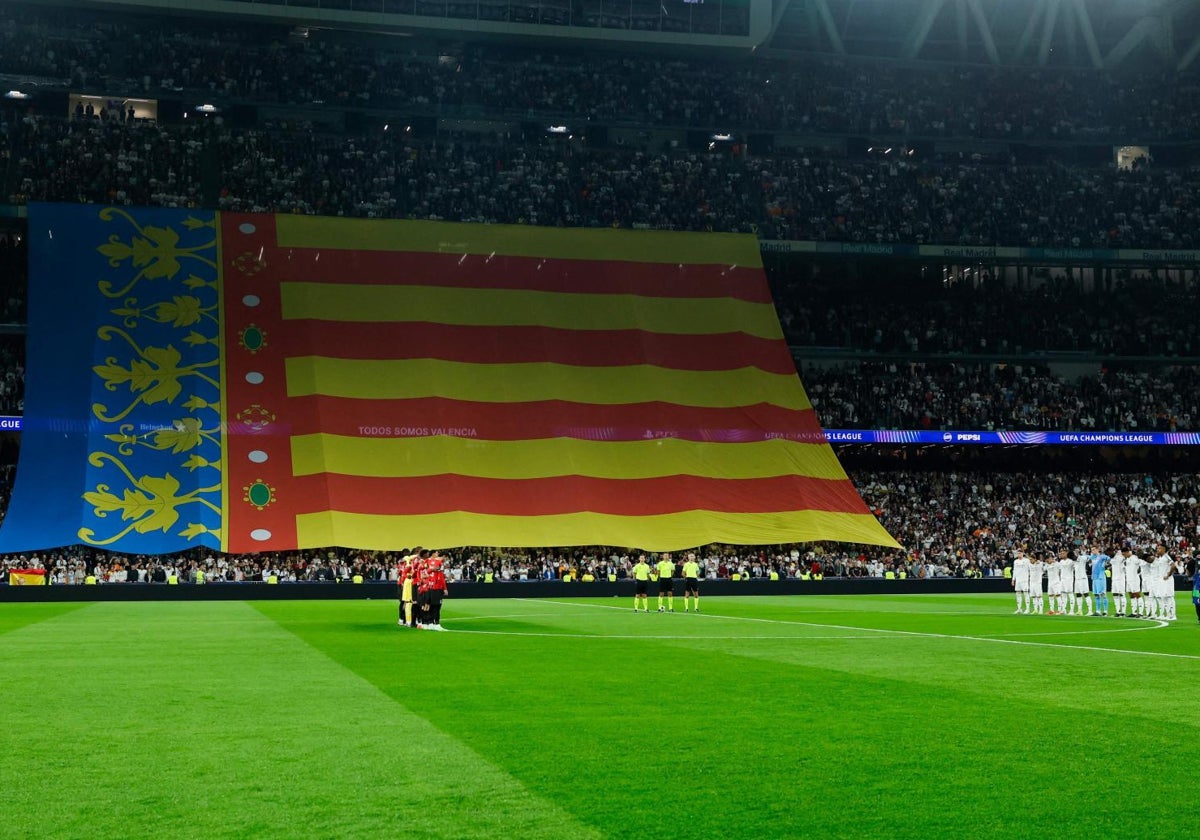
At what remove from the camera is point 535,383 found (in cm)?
5962

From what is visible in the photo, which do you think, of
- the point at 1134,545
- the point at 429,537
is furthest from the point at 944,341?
the point at 429,537

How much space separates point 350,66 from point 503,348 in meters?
A: 21.1

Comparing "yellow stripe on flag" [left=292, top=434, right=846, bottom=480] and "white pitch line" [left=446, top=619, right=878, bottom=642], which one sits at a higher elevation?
"yellow stripe on flag" [left=292, top=434, right=846, bottom=480]

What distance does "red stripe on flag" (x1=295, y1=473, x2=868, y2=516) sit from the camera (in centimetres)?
5397

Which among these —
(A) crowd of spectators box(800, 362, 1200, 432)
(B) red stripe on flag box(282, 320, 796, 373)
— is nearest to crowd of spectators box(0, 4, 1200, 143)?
(A) crowd of spectators box(800, 362, 1200, 432)

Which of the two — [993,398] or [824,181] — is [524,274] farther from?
[993,398]

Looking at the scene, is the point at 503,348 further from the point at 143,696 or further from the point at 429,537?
the point at 143,696

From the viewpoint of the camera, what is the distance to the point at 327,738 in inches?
504

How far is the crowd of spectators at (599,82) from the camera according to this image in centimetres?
6894

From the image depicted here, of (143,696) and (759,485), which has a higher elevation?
(759,485)

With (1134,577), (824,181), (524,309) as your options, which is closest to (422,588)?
(1134,577)

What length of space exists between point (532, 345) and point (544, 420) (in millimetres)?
3931

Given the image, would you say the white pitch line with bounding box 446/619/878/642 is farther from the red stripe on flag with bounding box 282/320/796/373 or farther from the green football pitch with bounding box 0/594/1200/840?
the red stripe on flag with bounding box 282/320/796/373

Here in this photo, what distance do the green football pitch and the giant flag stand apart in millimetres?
27686
